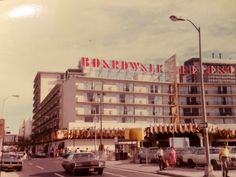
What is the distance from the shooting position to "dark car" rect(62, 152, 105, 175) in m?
20.4

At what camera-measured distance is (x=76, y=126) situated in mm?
61938

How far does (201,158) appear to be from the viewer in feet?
79.0

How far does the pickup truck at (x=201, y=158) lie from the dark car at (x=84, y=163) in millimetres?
6431

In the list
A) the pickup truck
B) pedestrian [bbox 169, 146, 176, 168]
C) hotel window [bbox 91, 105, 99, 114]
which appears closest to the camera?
the pickup truck

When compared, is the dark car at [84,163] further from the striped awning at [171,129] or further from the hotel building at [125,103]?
the hotel building at [125,103]

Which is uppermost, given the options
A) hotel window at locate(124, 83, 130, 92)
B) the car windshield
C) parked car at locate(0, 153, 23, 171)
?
hotel window at locate(124, 83, 130, 92)

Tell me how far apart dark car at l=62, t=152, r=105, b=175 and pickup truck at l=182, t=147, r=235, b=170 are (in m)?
6.43

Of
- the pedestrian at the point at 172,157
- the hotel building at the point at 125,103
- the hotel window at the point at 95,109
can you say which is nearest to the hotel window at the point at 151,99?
the hotel building at the point at 125,103

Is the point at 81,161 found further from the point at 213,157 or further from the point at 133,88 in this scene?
the point at 133,88

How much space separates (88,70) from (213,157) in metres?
49.7

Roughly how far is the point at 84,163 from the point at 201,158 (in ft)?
24.8

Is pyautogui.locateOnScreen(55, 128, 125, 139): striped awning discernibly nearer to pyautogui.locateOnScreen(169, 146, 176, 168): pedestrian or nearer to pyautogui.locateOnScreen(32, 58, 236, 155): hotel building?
pyautogui.locateOnScreen(32, 58, 236, 155): hotel building

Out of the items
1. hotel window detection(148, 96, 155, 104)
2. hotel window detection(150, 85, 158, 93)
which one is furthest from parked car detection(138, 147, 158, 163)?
hotel window detection(150, 85, 158, 93)

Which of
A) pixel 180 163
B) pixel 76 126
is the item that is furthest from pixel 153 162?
pixel 76 126
